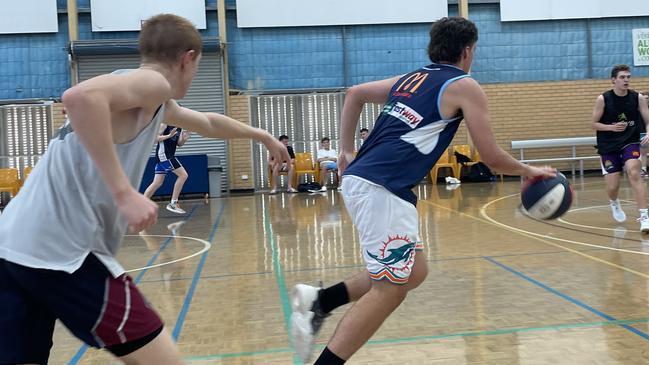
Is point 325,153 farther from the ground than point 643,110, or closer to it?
closer to it

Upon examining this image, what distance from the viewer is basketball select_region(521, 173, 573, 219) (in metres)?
3.06

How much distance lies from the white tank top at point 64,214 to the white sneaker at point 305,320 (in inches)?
53.2

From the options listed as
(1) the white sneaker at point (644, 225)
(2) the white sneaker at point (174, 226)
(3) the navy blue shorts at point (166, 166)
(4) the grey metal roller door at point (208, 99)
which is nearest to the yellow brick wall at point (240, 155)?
(4) the grey metal roller door at point (208, 99)

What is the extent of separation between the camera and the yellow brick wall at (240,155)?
1778 centimetres

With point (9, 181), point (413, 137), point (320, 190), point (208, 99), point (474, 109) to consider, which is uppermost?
point (208, 99)

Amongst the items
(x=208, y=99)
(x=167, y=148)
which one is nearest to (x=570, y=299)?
(x=167, y=148)

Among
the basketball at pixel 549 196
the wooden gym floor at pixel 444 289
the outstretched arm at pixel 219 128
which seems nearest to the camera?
the outstretched arm at pixel 219 128

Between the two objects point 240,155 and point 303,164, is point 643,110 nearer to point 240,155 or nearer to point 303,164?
point 303,164

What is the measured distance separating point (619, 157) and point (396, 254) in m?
6.01

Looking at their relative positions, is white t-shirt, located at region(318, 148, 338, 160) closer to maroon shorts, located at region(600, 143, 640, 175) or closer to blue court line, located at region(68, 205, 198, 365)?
blue court line, located at region(68, 205, 198, 365)

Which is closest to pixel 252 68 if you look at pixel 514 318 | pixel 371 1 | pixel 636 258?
pixel 371 1

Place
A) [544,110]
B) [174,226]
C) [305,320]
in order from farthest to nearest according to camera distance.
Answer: [544,110] < [174,226] < [305,320]

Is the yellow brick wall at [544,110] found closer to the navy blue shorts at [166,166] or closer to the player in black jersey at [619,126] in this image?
the navy blue shorts at [166,166]

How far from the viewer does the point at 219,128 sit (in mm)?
2406
